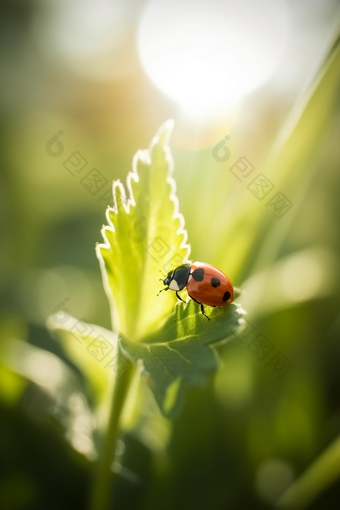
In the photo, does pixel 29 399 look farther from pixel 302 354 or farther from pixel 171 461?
pixel 302 354

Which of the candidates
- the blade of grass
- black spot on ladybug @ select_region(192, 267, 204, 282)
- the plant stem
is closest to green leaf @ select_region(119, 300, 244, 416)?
the plant stem

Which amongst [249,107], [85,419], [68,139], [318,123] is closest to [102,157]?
[68,139]

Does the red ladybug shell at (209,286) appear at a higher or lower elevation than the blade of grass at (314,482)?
higher

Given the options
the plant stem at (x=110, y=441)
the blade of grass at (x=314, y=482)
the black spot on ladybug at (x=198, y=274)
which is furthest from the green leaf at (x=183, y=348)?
the blade of grass at (x=314, y=482)

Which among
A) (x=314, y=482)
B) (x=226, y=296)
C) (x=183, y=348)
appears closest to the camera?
(x=183, y=348)

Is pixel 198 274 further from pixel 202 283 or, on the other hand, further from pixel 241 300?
pixel 241 300

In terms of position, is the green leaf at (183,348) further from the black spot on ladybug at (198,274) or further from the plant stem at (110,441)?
the black spot on ladybug at (198,274)

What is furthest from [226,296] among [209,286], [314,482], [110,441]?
[314,482]

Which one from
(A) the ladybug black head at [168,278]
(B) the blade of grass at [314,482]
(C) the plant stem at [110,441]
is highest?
(A) the ladybug black head at [168,278]
